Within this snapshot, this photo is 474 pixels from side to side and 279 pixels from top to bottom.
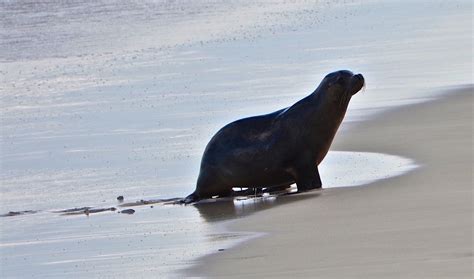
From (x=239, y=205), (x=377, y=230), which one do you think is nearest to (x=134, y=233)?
(x=239, y=205)

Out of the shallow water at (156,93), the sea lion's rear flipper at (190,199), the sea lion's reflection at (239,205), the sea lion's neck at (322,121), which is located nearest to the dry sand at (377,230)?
the sea lion's reflection at (239,205)

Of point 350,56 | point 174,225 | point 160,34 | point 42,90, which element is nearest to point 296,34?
point 160,34

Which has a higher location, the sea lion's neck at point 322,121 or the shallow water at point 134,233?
the sea lion's neck at point 322,121

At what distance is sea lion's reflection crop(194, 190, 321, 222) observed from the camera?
37.6 ft

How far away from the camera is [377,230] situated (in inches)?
374

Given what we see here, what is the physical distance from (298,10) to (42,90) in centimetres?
1281

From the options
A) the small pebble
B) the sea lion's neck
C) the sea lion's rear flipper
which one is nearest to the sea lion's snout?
the sea lion's neck

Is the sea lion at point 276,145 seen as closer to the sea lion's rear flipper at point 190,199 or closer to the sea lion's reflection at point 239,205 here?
the sea lion's rear flipper at point 190,199

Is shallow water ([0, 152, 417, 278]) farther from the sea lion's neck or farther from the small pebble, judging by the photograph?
the sea lion's neck

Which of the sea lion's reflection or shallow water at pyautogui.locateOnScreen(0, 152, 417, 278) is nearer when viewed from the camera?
shallow water at pyautogui.locateOnScreen(0, 152, 417, 278)

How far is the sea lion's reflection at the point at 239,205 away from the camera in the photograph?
1145 centimetres

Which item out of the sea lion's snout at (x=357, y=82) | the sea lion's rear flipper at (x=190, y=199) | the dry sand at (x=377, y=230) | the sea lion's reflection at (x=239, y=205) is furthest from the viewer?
the sea lion's snout at (x=357, y=82)

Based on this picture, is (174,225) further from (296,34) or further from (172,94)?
(296,34)

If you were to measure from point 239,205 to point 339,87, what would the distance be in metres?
1.60
